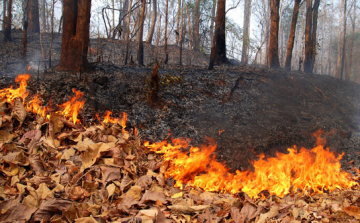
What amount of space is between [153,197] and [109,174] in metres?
0.78

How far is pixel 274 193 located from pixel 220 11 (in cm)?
649

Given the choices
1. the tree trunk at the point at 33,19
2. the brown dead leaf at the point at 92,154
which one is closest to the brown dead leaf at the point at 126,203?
the brown dead leaf at the point at 92,154

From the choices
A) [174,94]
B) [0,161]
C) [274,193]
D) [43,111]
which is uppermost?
[174,94]

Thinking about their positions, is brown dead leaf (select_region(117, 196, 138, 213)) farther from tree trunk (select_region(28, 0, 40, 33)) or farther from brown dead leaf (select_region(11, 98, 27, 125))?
tree trunk (select_region(28, 0, 40, 33))

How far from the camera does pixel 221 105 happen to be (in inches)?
252

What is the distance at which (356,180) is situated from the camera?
478 cm

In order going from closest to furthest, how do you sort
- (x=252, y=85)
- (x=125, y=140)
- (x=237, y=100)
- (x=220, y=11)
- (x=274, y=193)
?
(x=274, y=193) → (x=125, y=140) → (x=237, y=100) → (x=252, y=85) → (x=220, y=11)

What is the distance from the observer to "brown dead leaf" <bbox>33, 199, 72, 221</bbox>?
3.00 metres

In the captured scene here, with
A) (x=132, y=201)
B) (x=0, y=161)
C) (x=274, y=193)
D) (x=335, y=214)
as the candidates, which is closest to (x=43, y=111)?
(x=0, y=161)

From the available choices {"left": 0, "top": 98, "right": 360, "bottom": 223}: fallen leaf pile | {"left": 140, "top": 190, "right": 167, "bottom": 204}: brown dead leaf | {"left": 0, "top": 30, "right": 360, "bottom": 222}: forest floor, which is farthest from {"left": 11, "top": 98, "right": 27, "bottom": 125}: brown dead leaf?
{"left": 140, "top": 190, "right": 167, "bottom": 204}: brown dead leaf

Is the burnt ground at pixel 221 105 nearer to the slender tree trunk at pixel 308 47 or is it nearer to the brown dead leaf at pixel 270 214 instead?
the brown dead leaf at pixel 270 214

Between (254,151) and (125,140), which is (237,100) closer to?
(254,151)

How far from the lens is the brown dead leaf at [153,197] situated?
11.6 ft

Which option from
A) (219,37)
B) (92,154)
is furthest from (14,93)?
(219,37)
